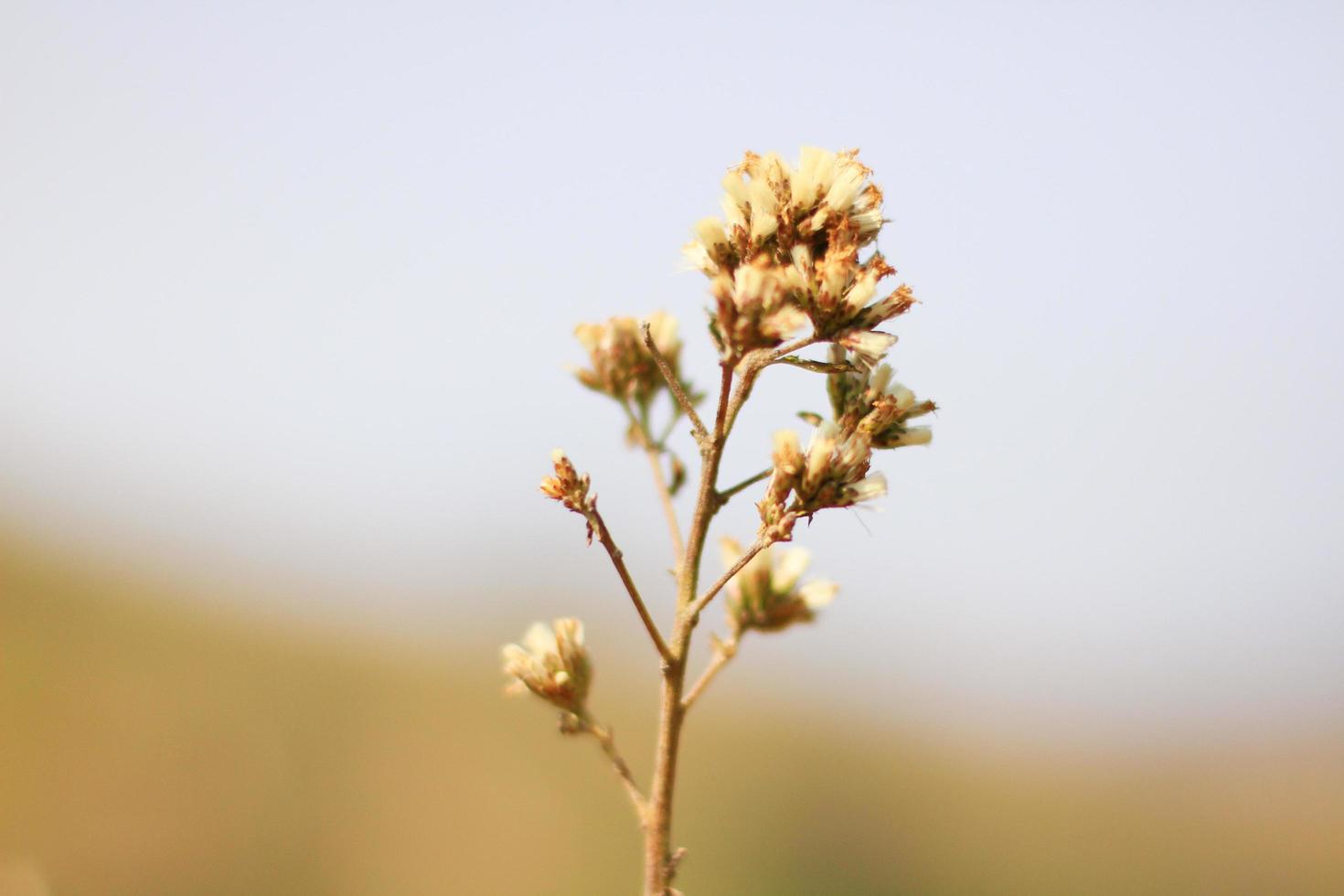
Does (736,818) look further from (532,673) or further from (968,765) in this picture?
(532,673)

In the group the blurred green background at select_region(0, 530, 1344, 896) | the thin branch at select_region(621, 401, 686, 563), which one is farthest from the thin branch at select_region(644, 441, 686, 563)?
the blurred green background at select_region(0, 530, 1344, 896)

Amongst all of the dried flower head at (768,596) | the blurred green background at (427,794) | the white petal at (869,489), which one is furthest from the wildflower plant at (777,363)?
the blurred green background at (427,794)

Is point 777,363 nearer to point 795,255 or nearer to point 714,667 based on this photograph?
point 795,255

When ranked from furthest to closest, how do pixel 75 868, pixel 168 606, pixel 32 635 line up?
1. pixel 168 606
2. pixel 32 635
3. pixel 75 868

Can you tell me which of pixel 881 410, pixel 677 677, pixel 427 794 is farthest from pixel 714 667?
pixel 427 794

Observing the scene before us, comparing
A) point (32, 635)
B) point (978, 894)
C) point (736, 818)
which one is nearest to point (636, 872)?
point (736, 818)

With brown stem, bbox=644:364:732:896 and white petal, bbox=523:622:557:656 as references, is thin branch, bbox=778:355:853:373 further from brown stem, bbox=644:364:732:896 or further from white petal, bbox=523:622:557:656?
white petal, bbox=523:622:557:656

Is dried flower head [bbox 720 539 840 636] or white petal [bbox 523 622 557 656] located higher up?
dried flower head [bbox 720 539 840 636]
